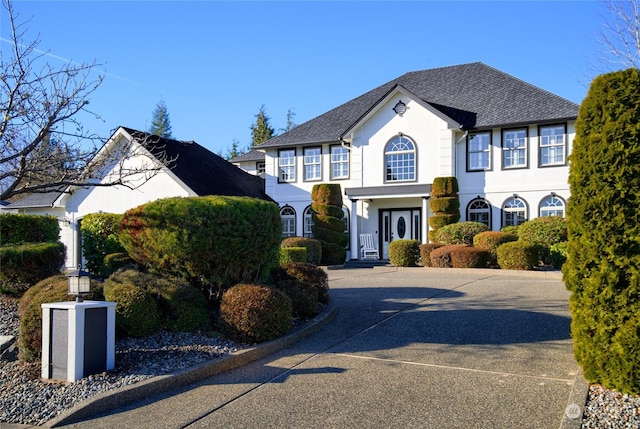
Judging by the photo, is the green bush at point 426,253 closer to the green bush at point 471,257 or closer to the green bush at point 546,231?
the green bush at point 471,257

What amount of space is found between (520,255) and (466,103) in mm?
10182

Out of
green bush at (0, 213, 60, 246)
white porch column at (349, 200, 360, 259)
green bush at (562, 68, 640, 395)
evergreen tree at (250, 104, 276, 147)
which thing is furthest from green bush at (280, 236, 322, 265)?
evergreen tree at (250, 104, 276, 147)

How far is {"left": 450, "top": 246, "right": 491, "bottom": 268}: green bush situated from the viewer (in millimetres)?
17828

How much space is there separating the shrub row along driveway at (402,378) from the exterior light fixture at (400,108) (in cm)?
1551

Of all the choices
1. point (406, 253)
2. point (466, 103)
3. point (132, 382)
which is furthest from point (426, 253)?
point (132, 382)

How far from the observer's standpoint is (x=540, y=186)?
2208 cm

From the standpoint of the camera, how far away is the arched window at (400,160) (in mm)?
24156

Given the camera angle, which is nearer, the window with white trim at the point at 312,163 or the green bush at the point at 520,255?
the green bush at the point at 520,255

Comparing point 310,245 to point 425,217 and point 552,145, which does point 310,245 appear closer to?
point 425,217

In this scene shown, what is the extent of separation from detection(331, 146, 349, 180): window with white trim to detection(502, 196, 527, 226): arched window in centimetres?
750

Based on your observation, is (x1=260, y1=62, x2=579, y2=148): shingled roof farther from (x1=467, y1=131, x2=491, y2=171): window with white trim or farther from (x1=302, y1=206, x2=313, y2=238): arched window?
(x1=302, y1=206, x2=313, y2=238): arched window

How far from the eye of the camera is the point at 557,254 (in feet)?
58.2

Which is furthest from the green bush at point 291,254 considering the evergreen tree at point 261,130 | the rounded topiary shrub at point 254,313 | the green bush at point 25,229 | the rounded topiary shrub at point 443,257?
the evergreen tree at point 261,130

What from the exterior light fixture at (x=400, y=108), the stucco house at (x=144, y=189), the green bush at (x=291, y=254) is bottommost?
the green bush at (x=291, y=254)
